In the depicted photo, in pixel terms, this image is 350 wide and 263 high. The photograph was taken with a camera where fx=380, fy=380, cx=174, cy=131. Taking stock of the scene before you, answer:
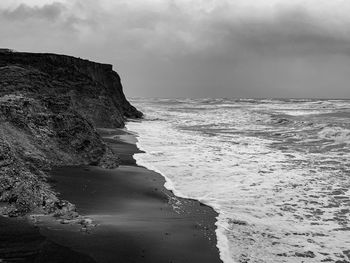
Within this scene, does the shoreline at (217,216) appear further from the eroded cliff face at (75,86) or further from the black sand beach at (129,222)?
the eroded cliff face at (75,86)

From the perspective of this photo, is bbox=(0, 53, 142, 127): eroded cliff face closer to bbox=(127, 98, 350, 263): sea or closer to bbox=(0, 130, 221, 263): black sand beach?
bbox=(127, 98, 350, 263): sea

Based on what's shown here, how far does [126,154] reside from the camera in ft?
37.4

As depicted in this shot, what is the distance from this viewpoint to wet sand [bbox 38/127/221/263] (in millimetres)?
4320

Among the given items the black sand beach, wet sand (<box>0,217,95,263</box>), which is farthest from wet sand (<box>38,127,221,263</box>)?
wet sand (<box>0,217,95,263</box>)

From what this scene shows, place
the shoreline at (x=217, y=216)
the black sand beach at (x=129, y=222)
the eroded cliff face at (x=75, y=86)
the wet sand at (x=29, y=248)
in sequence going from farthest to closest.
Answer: the eroded cliff face at (x=75, y=86) < the shoreline at (x=217, y=216) < the black sand beach at (x=129, y=222) < the wet sand at (x=29, y=248)

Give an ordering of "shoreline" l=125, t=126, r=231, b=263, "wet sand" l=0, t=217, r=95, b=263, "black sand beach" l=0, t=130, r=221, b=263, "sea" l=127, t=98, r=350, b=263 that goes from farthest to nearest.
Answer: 1. "sea" l=127, t=98, r=350, b=263
2. "shoreline" l=125, t=126, r=231, b=263
3. "black sand beach" l=0, t=130, r=221, b=263
4. "wet sand" l=0, t=217, r=95, b=263

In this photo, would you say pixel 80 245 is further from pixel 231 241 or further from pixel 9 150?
pixel 9 150

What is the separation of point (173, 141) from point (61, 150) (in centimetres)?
746

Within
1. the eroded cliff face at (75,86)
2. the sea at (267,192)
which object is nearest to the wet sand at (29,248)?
the sea at (267,192)

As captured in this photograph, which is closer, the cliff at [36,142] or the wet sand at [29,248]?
the wet sand at [29,248]

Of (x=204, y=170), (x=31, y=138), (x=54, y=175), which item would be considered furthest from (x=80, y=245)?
A: (x=204, y=170)

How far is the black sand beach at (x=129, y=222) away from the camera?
14.1 feet

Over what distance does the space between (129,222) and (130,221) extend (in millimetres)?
59

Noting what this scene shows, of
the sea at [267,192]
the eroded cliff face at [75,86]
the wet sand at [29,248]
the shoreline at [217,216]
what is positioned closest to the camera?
the wet sand at [29,248]
